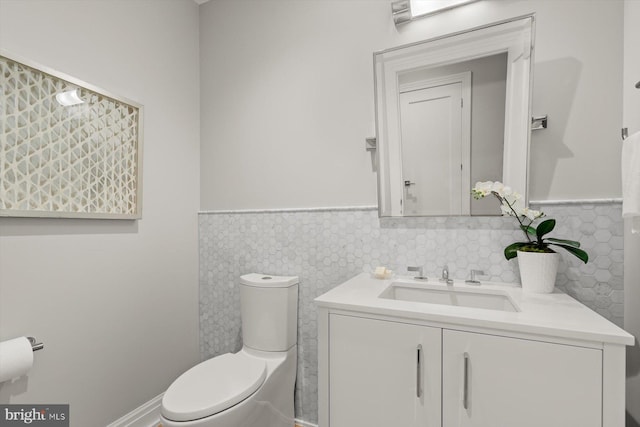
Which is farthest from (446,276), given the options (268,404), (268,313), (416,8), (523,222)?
(416,8)

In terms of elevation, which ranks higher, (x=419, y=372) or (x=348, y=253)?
(x=348, y=253)

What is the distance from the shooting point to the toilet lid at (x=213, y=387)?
1.14 m

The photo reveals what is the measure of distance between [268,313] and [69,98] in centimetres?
135

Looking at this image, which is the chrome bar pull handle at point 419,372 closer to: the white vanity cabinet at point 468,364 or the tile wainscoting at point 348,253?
the white vanity cabinet at point 468,364

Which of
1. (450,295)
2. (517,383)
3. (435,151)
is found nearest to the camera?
(517,383)

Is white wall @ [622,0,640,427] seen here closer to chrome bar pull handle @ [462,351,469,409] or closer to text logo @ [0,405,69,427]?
chrome bar pull handle @ [462,351,469,409]

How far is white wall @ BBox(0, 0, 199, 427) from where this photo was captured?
1.25 m

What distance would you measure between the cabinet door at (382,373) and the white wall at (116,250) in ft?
Answer: 3.81

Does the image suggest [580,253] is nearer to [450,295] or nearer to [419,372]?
[450,295]

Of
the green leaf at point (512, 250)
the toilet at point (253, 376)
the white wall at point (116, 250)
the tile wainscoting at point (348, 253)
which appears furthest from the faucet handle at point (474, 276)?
the white wall at point (116, 250)

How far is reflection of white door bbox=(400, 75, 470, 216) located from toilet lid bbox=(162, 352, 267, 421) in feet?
3.37

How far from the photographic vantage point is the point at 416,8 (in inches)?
58.4

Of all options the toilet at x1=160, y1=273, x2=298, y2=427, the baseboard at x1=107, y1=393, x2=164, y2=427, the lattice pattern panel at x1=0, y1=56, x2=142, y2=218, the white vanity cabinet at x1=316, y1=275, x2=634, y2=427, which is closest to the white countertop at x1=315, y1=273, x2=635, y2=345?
the white vanity cabinet at x1=316, y1=275, x2=634, y2=427

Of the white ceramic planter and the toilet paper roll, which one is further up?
the white ceramic planter
